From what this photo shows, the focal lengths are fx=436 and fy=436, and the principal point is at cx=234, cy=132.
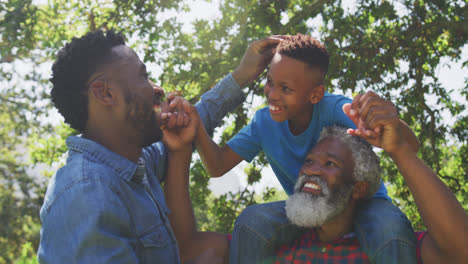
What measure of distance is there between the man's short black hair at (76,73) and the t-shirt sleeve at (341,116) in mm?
1646

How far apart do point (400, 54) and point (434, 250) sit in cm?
486

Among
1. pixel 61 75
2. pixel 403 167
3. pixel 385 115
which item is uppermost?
pixel 61 75

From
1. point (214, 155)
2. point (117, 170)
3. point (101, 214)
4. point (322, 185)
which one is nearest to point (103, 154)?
point (117, 170)

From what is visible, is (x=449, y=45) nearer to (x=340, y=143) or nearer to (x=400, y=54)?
(x=400, y=54)

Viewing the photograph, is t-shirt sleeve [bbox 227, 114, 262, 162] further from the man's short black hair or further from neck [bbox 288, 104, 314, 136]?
the man's short black hair

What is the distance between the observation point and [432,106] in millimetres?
6832

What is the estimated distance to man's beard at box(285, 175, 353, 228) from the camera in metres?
2.88

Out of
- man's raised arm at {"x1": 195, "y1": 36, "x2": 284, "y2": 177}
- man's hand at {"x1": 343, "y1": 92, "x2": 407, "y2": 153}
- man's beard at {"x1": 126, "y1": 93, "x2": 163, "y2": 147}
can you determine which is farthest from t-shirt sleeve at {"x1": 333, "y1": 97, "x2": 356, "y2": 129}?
man's beard at {"x1": 126, "y1": 93, "x2": 163, "y2": 147}

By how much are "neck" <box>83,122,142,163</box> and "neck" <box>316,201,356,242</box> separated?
143 cm

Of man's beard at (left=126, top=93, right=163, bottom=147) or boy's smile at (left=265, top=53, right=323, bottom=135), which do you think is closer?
man's beard at (left=126, top=93, right=163, bottom=147)

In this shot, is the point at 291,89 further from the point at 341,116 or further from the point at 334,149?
the point at 334,149

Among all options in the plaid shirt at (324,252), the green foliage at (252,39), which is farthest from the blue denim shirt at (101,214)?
the green foliage at (252,39)

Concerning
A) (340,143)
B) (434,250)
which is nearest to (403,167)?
(434,250)

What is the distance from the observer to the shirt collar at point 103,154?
7.82ft
